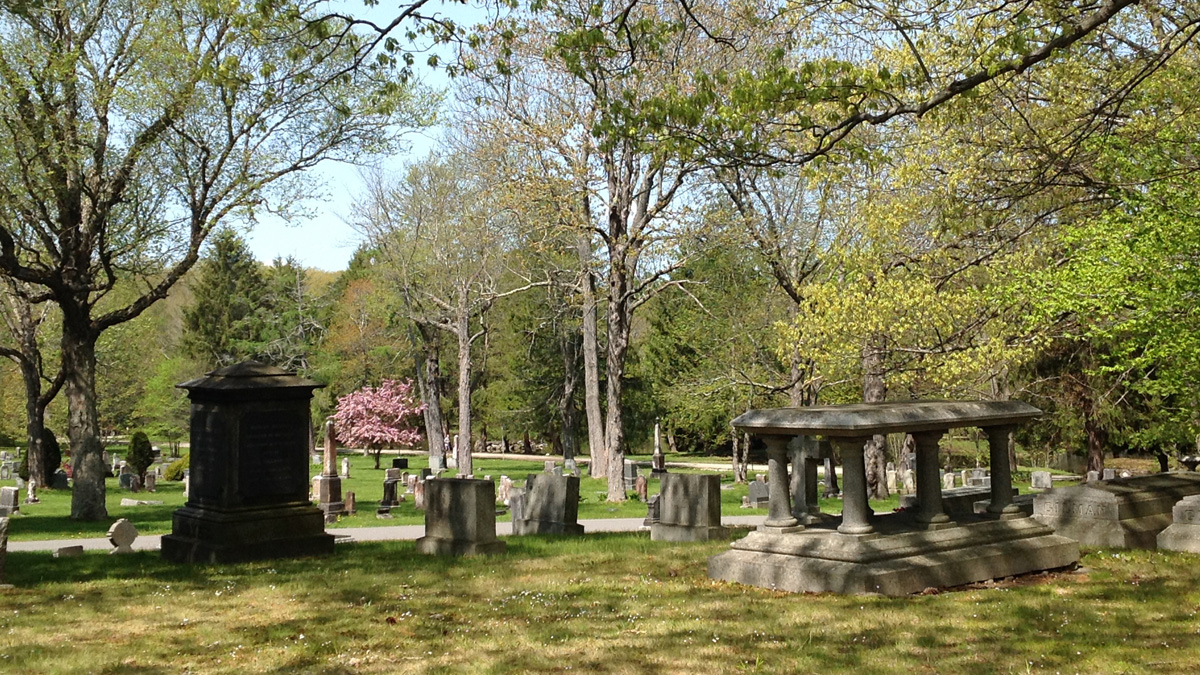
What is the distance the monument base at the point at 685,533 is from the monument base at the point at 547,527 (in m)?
1.39

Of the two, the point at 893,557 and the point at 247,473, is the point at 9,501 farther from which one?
the point at 893,557

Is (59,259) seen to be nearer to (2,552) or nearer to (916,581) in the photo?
(2,552)

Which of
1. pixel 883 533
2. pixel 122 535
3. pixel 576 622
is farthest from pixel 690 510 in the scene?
pixel 122 535

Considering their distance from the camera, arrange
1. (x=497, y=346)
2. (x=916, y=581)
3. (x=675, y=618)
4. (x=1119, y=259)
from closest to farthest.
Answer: (x=675, y=618) < (x=916, y=581) < (x=1119, y=259) < (x=497, y=346)

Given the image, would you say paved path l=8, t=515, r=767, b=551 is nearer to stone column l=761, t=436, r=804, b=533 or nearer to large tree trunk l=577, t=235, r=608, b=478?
stone column l=761, t=436, r=804, b=533

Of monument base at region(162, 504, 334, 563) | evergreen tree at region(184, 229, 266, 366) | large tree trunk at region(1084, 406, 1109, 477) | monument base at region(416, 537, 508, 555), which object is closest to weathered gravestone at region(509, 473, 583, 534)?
monument base at region(416, 537, 508, 555)

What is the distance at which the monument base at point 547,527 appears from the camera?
15508 millimetres

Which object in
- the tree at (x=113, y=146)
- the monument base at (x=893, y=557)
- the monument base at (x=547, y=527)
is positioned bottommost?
the monument base at (x=547, y=527)

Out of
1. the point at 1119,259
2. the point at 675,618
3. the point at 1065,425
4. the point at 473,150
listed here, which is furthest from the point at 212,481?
the point at 1065,425

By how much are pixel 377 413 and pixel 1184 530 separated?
49476mm

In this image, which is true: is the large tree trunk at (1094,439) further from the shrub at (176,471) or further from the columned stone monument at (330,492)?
the shrub at (176,471)

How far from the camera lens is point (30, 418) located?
3000 cm

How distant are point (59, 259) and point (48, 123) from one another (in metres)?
2.76

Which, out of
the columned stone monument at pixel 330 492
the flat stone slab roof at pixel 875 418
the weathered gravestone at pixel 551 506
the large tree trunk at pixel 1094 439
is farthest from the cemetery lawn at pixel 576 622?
the large tree trunk at pixel 1094 439
